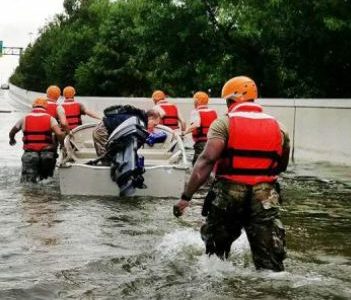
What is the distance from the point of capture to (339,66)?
19.2 m

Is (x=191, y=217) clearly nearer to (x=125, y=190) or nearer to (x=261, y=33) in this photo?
(x=125, y=190)

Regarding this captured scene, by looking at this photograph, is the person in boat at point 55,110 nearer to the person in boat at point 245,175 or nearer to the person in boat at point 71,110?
the person in boat at point 71,110

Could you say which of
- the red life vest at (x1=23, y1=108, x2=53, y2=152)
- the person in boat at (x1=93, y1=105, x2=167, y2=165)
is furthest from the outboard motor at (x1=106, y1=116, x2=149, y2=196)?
the red life vest at (x1=23, y1=108, x2=53, y2=152)

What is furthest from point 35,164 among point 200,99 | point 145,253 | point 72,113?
point 145,253

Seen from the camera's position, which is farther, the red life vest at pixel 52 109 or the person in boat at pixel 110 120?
the red life vest at pixel 52 109

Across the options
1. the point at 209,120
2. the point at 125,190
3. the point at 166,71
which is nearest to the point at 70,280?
the point at 125,190

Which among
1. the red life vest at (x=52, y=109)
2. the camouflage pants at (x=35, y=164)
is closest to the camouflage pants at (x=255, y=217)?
the camouflage pants at (x=35, y=164)

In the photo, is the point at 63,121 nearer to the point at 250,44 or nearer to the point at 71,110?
the point at 71,110

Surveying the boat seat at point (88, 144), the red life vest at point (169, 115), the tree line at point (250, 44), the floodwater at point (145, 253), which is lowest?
the floodwater at point (145, 253)

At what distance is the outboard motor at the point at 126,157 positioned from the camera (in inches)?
446

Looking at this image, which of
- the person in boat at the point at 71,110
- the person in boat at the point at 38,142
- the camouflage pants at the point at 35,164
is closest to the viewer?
the person in boat at the point at 38,142

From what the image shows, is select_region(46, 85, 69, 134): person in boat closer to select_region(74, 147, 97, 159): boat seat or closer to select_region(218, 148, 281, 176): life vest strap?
select_region(74, 147, 97, 159): boat seat

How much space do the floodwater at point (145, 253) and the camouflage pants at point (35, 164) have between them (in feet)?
2.07

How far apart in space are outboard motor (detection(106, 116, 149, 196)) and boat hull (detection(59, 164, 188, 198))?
0.21 meters
